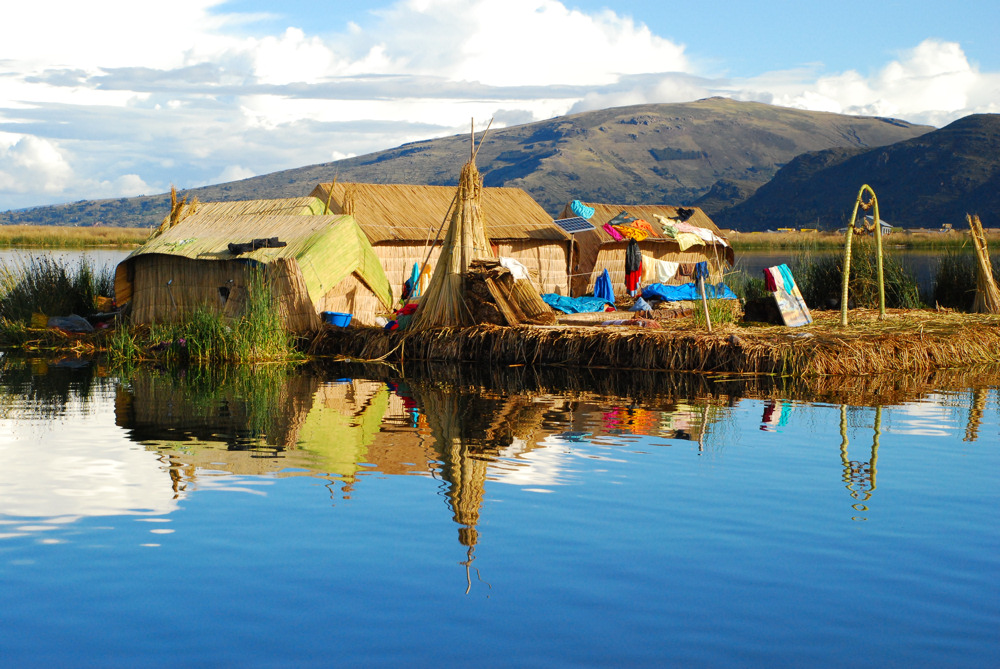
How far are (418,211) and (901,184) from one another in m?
99.7

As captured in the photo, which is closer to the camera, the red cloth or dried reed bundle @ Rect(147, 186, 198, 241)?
dried reed bundle @ Rect(147, 186, 198, 241)

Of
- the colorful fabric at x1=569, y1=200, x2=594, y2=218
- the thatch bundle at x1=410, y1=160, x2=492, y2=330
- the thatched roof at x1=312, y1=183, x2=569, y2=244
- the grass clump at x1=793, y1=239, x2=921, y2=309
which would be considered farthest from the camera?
the colorful fabric at x1=569, y1=200, x2=594, y2=218

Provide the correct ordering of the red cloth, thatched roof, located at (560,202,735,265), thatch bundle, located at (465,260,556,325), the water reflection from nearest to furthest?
the water reflection → thatch bundle, located at (465,260,556,325) → the red cloth → thatched roof, located at (560,202,735,265)

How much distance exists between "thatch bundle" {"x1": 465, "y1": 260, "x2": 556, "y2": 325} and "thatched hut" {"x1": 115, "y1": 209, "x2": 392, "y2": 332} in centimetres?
241

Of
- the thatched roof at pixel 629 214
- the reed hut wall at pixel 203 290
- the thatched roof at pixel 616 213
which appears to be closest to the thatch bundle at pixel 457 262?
the reed hut wall at pixel 203 290

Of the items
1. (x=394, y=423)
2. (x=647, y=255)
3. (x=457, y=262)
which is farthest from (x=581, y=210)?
(x=394, y=423)

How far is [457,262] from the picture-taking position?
1571cm

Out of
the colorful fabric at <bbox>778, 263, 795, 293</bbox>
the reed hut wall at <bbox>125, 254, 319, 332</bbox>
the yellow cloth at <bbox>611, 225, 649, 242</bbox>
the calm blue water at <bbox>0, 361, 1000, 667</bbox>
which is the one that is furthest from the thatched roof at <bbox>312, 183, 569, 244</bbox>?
the calm blue water at <bbox>0, 361, 1000, 667</bbox>

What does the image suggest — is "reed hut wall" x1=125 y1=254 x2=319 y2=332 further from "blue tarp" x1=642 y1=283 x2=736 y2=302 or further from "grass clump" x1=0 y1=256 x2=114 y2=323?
"blue tarp" x1=642 y1=283 x2=736 y2=302

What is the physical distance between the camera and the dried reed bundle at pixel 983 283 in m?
17.5

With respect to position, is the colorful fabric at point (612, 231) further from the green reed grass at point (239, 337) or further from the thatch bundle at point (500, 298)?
the green reed grass at point (239, 337)

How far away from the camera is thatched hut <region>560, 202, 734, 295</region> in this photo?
2366 centimetres

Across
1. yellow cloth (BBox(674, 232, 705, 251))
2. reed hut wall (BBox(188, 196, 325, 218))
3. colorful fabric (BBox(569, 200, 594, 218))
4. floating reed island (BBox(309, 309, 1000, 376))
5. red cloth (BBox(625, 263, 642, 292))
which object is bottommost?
floating reed island (BBox(309, 309, 1000, 376))

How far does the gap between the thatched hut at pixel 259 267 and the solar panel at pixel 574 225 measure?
562 centimetres
